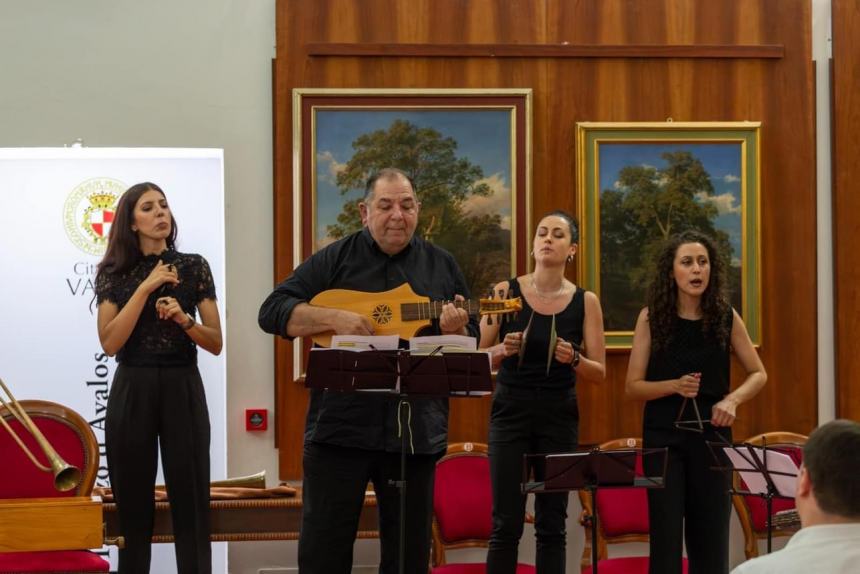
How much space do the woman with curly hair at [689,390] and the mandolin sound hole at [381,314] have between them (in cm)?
133

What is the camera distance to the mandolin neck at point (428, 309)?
4074 millimetres

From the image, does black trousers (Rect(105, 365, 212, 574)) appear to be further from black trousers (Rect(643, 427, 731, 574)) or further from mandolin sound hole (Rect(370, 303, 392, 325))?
black trousers (Rect(643, 427, 731, 574))

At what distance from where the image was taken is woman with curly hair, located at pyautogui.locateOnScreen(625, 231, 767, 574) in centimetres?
462

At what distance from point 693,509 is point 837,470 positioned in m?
2.69

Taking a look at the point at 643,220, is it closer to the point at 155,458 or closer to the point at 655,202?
the point at 655,202

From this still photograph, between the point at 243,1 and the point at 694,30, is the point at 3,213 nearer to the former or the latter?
the point at 243,1

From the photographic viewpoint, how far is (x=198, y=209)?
573 centimetres

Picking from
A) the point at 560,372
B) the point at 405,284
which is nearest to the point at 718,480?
the point at 560,372

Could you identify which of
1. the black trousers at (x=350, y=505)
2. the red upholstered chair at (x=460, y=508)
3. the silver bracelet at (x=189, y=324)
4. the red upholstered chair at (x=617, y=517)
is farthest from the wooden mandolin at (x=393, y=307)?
the red upholstered chair at (x=617, y=517)

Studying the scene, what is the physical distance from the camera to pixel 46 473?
15.3 ft

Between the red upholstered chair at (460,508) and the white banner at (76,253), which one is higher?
the white banner at (76,253)

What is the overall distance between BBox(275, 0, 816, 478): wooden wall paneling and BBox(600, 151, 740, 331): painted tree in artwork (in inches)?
8.3

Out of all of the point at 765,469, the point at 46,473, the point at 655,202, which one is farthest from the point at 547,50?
the point at 46,473

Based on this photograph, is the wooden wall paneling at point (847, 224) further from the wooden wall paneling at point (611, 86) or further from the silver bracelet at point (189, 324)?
the silver bracelet at point (189, 324)
